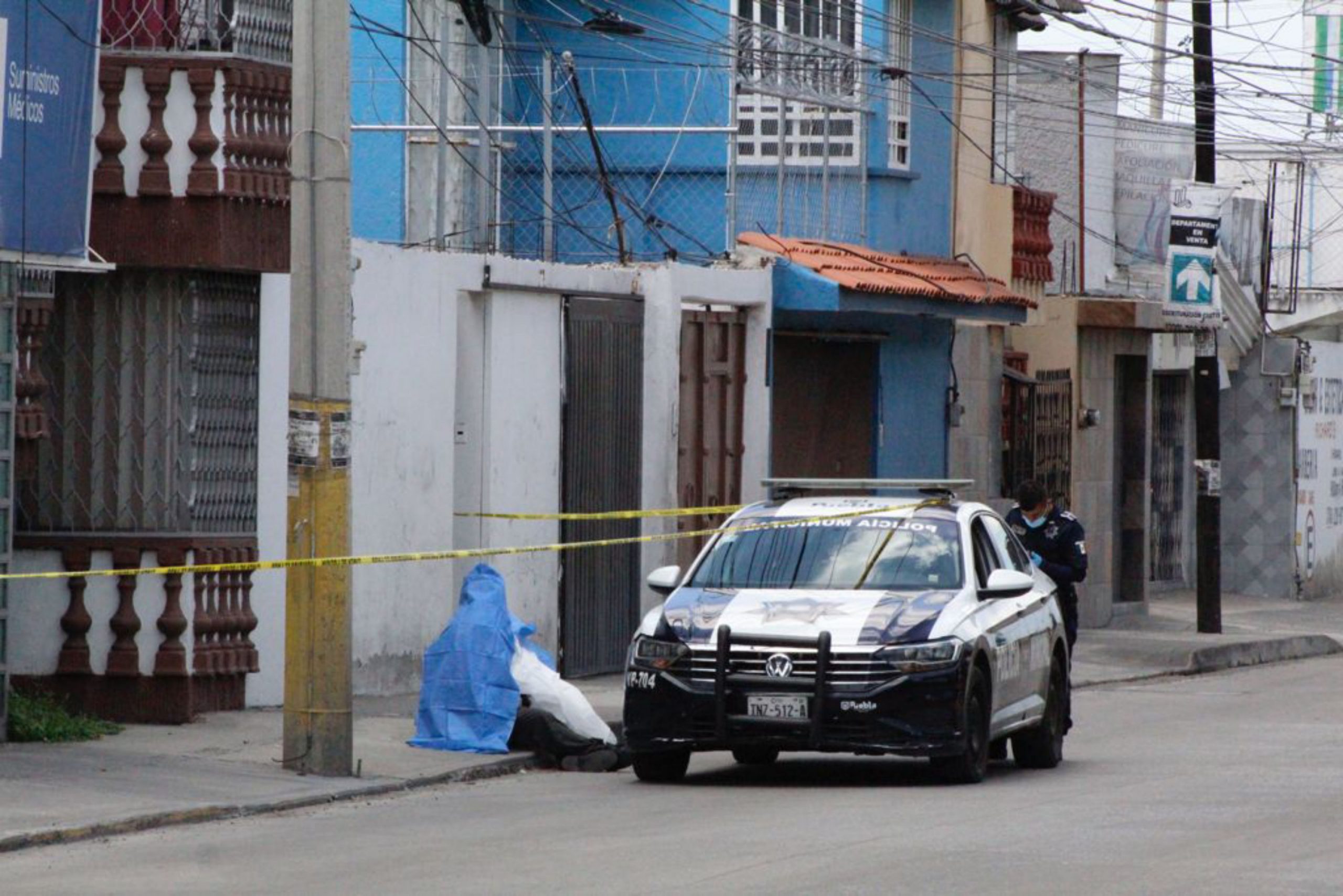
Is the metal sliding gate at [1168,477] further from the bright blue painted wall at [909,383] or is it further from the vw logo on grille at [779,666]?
the vw logo on grille at [779,666]

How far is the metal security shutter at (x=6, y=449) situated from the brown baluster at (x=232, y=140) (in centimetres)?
177

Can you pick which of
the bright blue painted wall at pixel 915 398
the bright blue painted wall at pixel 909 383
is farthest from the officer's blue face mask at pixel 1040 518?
the bright blue painted wall at pixel 915 398

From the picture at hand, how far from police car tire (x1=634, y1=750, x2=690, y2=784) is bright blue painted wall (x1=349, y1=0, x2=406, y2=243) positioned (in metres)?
12.4

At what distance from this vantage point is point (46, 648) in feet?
48.5

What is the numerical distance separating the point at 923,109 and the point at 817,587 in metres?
12.7

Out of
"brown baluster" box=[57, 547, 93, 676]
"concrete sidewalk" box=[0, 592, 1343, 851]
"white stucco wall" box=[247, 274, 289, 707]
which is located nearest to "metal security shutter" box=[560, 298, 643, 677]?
"concrete sidewalk" box=[0, 592, 1343, 851]

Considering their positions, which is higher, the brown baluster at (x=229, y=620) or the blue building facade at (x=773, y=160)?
the blue building facade at (x=773, y=160)

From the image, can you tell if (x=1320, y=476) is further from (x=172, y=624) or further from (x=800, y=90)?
(x=172, y=624)

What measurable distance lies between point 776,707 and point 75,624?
4.76 m

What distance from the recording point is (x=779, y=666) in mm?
12531

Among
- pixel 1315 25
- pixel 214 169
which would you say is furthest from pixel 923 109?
pixel 1315 25

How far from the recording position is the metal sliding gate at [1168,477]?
31.4 meters

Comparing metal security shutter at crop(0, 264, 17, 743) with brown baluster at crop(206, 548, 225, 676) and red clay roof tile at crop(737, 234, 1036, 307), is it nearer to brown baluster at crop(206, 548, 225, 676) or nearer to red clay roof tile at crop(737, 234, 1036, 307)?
brown baluster at crop(206, 548, 225, 676)

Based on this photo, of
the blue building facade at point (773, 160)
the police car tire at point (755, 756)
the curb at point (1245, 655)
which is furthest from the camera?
the blue building facade at point (773, 160)
